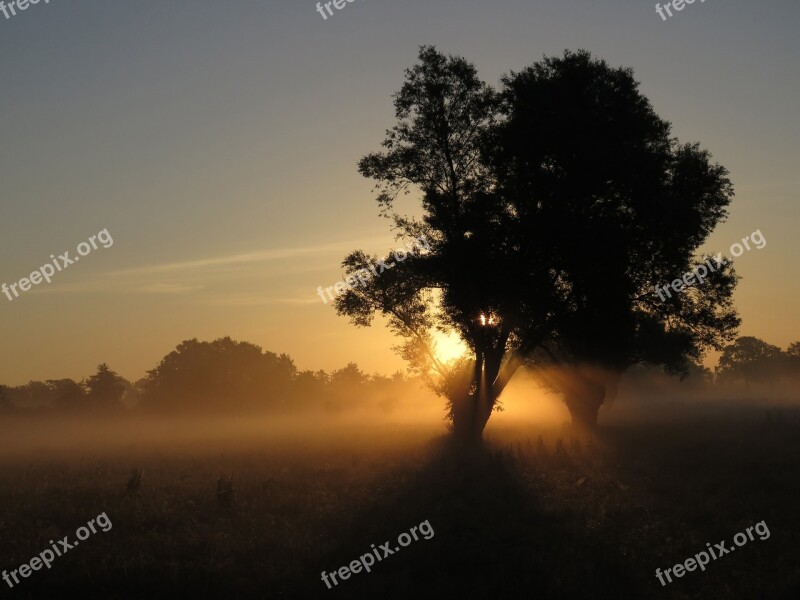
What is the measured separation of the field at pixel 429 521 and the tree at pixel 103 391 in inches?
2410

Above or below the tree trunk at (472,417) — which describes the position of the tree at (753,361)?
below

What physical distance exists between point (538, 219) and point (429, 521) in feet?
50.8

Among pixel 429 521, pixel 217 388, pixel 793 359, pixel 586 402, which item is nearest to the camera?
pixel 429 521

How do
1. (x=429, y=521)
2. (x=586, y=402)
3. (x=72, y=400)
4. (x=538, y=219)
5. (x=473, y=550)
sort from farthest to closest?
1. (x=72, y=400)
2. (x=586, y=402)
3. (x=538, y=219)
4. (x=429, y=521)
5. (x=473, y=550)

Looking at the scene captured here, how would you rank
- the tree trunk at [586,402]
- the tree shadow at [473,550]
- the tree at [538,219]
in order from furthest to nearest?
the tree trunk at [586,402] → the tree at [538,219] → the tree shadow at [473,550]

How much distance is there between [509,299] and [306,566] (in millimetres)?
16962

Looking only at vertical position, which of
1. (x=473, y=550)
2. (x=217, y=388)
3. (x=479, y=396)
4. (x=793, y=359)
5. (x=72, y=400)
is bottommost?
(x=793, y=359)

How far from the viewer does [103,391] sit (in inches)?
3383

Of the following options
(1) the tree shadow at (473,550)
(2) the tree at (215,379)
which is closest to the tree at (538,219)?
(1) the tree shadow at (473,550)

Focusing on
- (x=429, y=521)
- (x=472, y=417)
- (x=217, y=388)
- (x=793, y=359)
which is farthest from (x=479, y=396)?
(x=793, y=359)

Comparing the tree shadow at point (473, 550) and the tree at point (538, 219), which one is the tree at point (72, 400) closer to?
the tree at point (538, 219)

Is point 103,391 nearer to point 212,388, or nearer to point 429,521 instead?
point 212,388

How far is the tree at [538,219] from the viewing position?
2869 cm

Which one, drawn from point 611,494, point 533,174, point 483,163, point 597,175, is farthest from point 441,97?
point 611,494
